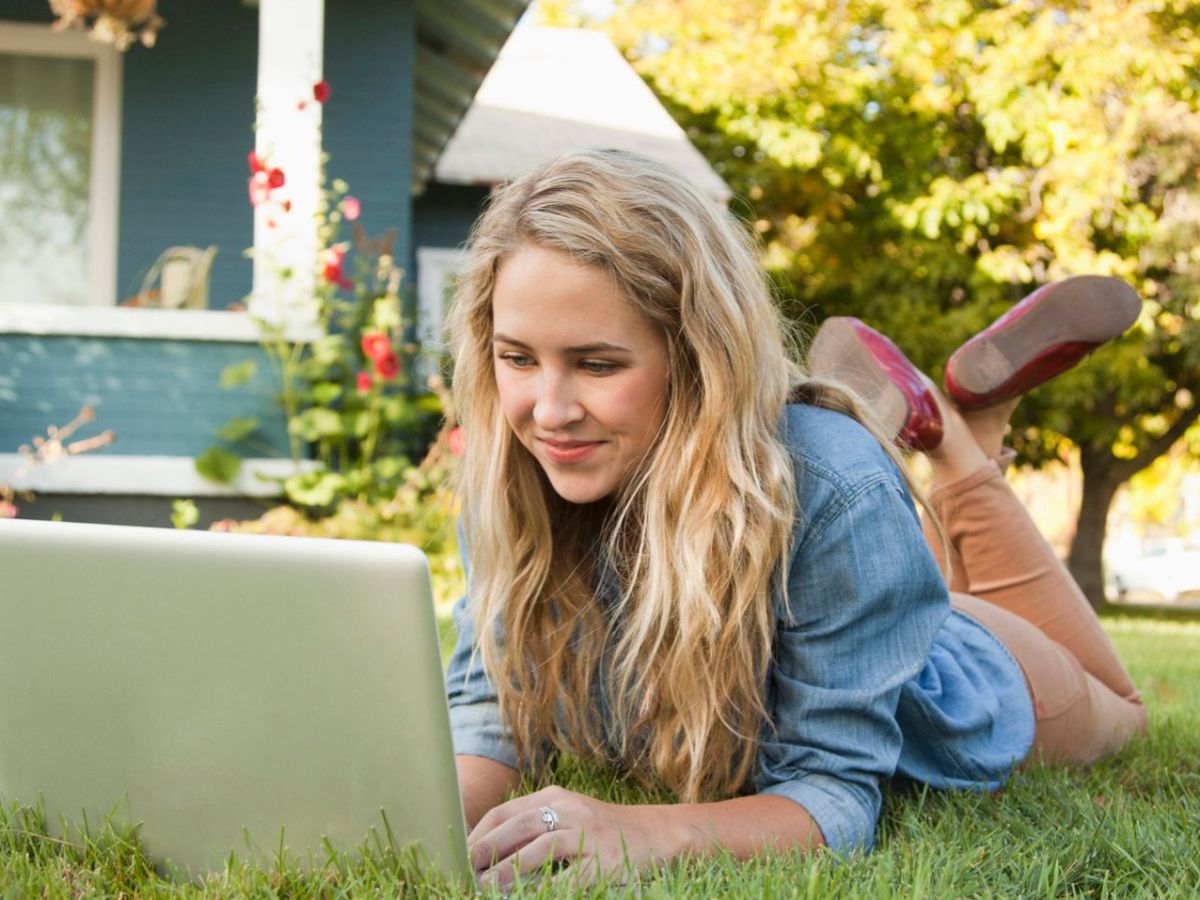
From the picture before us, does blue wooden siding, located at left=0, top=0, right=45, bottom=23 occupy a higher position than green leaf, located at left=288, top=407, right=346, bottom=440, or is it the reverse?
blue wooden siding, located at left=0, top=0, right=45, bottom=23

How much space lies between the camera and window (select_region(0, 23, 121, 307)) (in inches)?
326

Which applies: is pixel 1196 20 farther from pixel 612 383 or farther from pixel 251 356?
pixel 612 383

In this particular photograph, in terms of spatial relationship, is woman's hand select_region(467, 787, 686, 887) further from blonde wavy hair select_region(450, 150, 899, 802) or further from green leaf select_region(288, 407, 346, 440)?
green leaf select_region(288, 407, 346, 440)

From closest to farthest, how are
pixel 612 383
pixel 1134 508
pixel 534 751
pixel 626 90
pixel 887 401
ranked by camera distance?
pixel 612 383 → pixel 534 751 → pixel 887 401 → pixel 626 90 → pixel 1134 508

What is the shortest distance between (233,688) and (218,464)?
5627mm

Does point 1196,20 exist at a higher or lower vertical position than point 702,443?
higher

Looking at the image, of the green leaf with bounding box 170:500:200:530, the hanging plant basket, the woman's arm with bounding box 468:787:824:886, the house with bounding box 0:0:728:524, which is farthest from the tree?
the woman's arm with bounding box 468:787:824:886

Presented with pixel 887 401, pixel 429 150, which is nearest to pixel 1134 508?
pixel 429 150

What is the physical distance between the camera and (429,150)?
12156 mm

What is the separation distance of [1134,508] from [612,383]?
4261cm

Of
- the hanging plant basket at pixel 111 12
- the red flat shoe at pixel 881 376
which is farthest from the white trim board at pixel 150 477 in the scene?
the red flat shoe at pixel 881 376

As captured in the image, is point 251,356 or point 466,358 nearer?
point 466,358

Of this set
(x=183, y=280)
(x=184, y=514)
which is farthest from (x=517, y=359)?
(x=183, y=280)

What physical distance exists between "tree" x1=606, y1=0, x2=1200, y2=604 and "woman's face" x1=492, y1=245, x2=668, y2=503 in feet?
32.9
